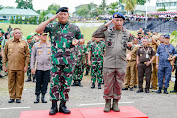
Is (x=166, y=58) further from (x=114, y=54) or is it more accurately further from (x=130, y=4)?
(x=130, y=4)

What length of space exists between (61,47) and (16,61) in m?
2.61

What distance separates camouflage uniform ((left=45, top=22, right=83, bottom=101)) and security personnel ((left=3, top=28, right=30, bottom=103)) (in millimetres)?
2342

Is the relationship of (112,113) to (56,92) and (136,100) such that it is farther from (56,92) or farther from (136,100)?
(136,100)

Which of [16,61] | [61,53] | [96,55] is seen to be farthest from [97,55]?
[61,53]

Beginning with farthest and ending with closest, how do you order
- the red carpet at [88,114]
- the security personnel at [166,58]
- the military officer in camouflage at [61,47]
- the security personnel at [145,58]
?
the security personnel at [145,58], the security personnel at [166,58], the red carpet at [88,114], the military officer in camouflage at [61,47]

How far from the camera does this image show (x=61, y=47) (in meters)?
4.71

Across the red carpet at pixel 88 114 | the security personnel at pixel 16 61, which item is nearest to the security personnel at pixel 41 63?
the security personnel at pixel 16 61

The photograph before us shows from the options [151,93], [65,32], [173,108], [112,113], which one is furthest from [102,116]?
[151,93]

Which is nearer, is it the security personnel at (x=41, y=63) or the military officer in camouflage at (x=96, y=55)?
the security personnel at (x=41, y=63)

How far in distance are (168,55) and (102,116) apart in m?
4.58

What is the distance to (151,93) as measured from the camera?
881cm

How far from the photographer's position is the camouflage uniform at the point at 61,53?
4711 millimetres

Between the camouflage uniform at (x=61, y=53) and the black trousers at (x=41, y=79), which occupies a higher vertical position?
the camouflage uniform at (x=61, y=53)

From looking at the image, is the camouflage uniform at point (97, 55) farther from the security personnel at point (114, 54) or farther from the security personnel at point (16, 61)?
the security personnel at point (114, 54)
